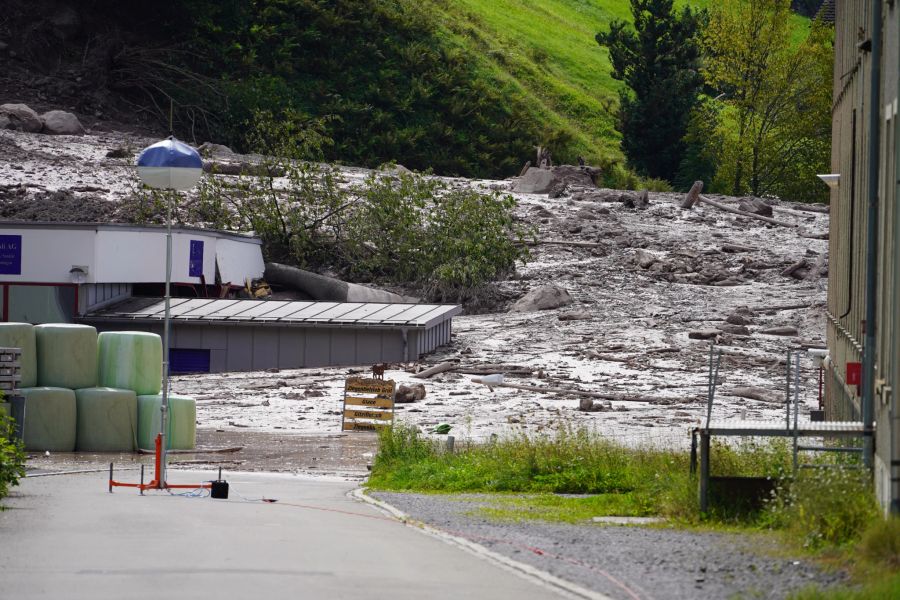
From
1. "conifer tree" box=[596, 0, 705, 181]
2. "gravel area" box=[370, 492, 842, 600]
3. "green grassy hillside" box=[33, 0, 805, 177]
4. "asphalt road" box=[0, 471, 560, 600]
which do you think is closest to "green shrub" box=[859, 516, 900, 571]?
"gravel area" box=[370, 492, 842, 600]

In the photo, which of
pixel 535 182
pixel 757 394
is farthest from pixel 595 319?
pixel 535 182

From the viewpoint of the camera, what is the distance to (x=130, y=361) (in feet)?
70.4

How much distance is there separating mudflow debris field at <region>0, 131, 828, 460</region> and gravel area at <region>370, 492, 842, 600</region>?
319 inches

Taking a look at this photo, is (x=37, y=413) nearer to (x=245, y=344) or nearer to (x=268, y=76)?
(x=245, y=344)

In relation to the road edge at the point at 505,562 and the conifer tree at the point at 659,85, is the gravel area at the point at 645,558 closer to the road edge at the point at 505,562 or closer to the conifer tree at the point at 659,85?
the road edge at the point at 505,562

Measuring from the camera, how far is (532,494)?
55.2ft

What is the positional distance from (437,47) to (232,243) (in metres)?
33.3

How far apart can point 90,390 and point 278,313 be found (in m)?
13.3

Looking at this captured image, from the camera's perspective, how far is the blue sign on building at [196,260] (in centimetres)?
3650

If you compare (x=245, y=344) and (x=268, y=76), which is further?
(x=268, y=76)

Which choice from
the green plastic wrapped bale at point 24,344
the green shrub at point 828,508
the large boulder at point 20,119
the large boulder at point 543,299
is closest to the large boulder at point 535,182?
the large boulder at point 543,299

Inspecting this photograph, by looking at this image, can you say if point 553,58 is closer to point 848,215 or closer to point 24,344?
point 24,344

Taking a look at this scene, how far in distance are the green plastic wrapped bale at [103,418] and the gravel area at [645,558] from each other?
871 cm

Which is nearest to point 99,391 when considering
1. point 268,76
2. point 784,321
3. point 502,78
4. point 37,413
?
point 37,413
